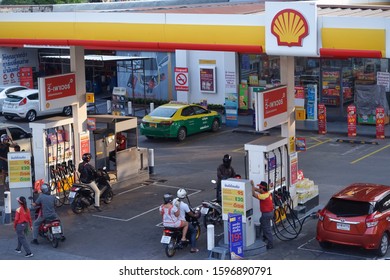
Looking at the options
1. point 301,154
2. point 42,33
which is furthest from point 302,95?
point 42,33

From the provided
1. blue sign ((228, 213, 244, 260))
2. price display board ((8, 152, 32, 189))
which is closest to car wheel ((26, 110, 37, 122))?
price display board ((8, 152, 32, 189))

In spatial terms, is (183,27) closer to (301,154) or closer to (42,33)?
(42,33)

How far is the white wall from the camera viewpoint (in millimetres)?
37625

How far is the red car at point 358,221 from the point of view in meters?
18.0

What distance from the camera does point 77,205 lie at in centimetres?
2234

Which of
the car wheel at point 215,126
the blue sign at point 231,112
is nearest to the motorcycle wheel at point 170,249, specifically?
the car wheel at point 215,126

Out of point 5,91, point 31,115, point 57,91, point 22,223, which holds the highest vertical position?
point 57,91

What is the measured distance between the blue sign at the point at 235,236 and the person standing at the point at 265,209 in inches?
31.3

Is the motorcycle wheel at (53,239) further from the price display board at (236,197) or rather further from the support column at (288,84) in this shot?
the support column at (288,84)

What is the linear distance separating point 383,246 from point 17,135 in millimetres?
14983

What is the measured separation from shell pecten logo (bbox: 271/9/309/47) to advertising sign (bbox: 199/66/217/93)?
60.5ft

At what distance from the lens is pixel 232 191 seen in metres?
18.8

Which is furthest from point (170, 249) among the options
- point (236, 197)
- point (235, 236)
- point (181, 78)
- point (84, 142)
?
point (181, 78)

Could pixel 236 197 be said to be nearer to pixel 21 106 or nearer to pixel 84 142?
pixel 84 142
